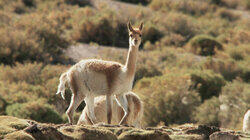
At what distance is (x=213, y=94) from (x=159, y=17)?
19392 mm

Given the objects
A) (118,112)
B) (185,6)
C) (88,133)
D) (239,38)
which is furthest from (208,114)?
(185,6)

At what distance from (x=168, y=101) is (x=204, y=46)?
17139 millimetres

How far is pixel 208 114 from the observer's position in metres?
24.7

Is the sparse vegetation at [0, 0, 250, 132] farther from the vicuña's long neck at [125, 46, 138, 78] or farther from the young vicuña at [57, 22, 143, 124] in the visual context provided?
the vicuña's long neck at [125, 46, 138, 78]

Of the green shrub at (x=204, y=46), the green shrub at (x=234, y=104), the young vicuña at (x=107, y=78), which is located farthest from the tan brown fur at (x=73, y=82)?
the green shrub at (x=204, y=46)

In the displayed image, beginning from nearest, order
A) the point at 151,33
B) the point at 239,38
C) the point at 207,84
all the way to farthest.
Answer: the point at 207,84
the point at 239,38
the point at 151,33

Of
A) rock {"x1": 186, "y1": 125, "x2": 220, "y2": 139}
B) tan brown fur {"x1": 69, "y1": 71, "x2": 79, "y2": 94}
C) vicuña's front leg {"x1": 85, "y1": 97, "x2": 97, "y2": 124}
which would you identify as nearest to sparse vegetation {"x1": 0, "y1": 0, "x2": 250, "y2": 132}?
rock {"x1": 186, "y1": 125, "x2": 220, "y2": 139}

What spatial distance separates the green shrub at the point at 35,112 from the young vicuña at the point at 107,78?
11.6m

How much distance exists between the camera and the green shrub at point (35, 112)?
22688 millimetres

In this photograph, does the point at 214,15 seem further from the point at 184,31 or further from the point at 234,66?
the point at 234,66

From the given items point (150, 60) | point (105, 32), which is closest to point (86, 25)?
point (105, 32)

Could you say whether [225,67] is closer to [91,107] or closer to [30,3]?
[30,3]

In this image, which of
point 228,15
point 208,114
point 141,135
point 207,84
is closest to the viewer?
point 141,135

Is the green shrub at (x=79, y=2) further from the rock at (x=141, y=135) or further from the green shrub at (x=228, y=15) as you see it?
the rock at (x=141, y=135)
